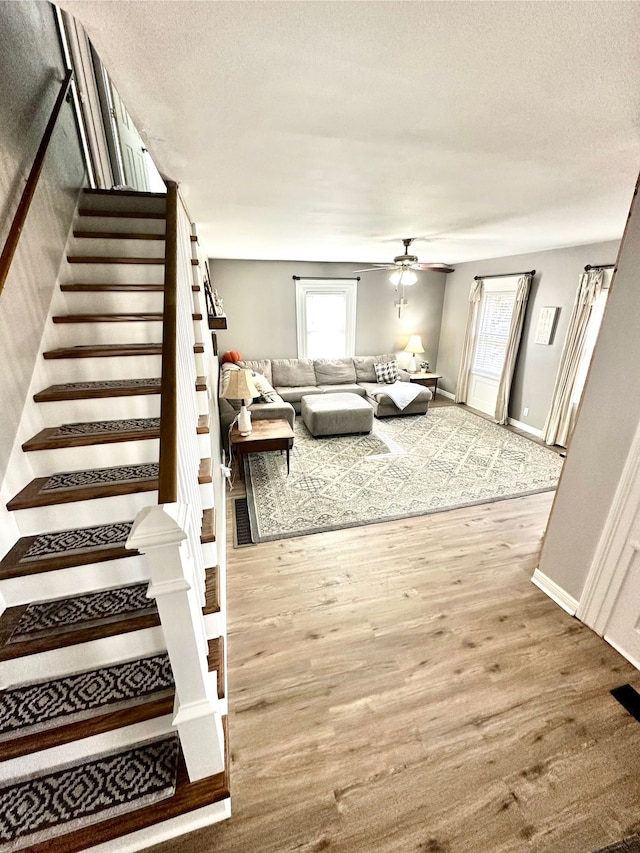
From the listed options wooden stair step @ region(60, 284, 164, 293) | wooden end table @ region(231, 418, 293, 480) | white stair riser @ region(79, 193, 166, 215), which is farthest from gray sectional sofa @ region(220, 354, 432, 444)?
wooden stair step @ region(60, 284, 164, 293)

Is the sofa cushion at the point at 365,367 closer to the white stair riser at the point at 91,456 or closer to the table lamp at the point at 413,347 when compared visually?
the table lamp at the point at 413,347

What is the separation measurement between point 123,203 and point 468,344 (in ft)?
17.4

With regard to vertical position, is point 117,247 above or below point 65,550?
above

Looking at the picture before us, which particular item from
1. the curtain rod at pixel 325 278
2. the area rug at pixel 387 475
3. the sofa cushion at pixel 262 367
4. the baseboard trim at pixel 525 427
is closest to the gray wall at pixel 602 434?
the area rug at pixel 387 475

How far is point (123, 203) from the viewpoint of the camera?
261 cm

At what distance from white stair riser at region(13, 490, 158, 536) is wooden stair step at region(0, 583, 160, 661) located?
31cm

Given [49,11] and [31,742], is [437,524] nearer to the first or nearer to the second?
[31,742]

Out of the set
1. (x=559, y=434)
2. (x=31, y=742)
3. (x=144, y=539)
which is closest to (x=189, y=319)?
(x=144, y=539)

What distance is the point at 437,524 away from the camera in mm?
2865

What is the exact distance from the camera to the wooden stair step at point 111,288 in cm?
206

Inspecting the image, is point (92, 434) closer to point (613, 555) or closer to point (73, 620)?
point (73, 620)

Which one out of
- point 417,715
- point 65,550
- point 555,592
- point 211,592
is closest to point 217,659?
point 211,592

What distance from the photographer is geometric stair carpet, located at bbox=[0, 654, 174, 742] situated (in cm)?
117

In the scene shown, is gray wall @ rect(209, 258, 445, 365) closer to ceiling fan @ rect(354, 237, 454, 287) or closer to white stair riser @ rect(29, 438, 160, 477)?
ceiling fan @ rect(354, 237, 454, 287)
